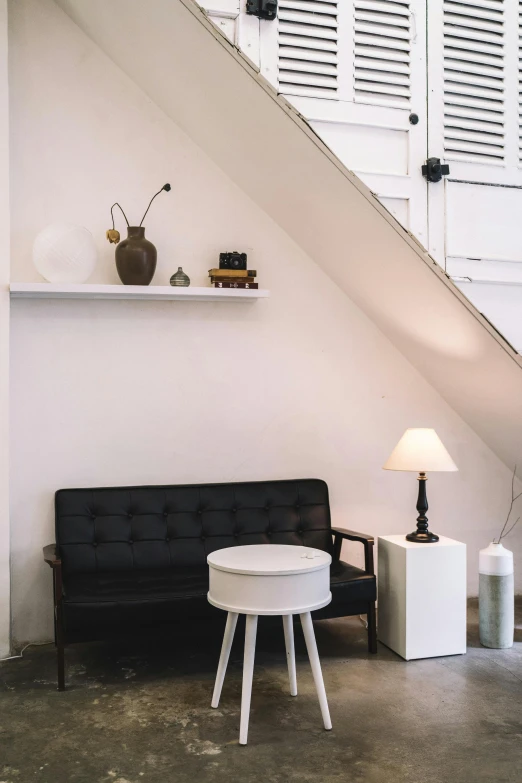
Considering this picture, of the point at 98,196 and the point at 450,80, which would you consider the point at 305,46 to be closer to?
the point at 450,80

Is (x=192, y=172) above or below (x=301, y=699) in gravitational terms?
above

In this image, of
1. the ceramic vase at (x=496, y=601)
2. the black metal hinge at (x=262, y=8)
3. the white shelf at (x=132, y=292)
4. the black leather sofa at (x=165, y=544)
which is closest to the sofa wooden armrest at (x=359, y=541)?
the black leather sofa at (x=165, y=544)

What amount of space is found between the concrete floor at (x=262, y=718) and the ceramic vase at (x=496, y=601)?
0.28 feet

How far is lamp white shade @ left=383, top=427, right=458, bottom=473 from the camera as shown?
362 centimetres

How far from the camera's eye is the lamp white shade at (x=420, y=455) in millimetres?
3619

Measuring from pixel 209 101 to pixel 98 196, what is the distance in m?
0.83

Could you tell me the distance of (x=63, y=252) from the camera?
3.66 meters

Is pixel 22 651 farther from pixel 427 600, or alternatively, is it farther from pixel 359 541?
pixel 427 600

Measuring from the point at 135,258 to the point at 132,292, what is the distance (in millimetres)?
181

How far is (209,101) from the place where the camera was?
3607 mm

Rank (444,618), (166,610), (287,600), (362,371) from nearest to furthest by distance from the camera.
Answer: (287,600)
(166,610)
(444,618)
(362,371)

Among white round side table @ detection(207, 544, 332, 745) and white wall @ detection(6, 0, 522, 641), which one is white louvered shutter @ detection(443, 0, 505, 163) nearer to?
white wall @ detection(6, 0, 522, 641)

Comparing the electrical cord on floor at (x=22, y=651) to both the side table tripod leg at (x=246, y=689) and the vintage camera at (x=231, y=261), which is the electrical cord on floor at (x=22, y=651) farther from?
the vintage camera at (x=231, y=261)

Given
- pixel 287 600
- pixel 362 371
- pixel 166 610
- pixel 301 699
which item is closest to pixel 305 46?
pixel 362 371
